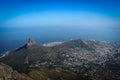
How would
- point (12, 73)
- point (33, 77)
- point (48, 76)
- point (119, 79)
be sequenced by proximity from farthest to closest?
point (119, 79) → point (48, 76) → point (33, 77) → point (12, 73)

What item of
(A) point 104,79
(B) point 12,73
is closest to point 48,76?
(B) point 12,73

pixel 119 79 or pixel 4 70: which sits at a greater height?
pixel 4 70

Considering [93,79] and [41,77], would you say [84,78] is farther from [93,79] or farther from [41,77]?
[41,77]

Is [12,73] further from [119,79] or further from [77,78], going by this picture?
[119,79]

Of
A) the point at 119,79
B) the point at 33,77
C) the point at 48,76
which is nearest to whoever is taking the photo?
the point at 33,77

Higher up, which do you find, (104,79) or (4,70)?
(4,70)

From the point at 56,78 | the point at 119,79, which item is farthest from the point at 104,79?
the point at 56,78

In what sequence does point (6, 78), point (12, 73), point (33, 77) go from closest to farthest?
point (6, 78)
point (12, 73)
point (33, 77)

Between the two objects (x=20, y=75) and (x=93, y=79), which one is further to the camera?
(x=93, y=79)

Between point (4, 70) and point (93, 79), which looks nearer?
point (4, 70)
